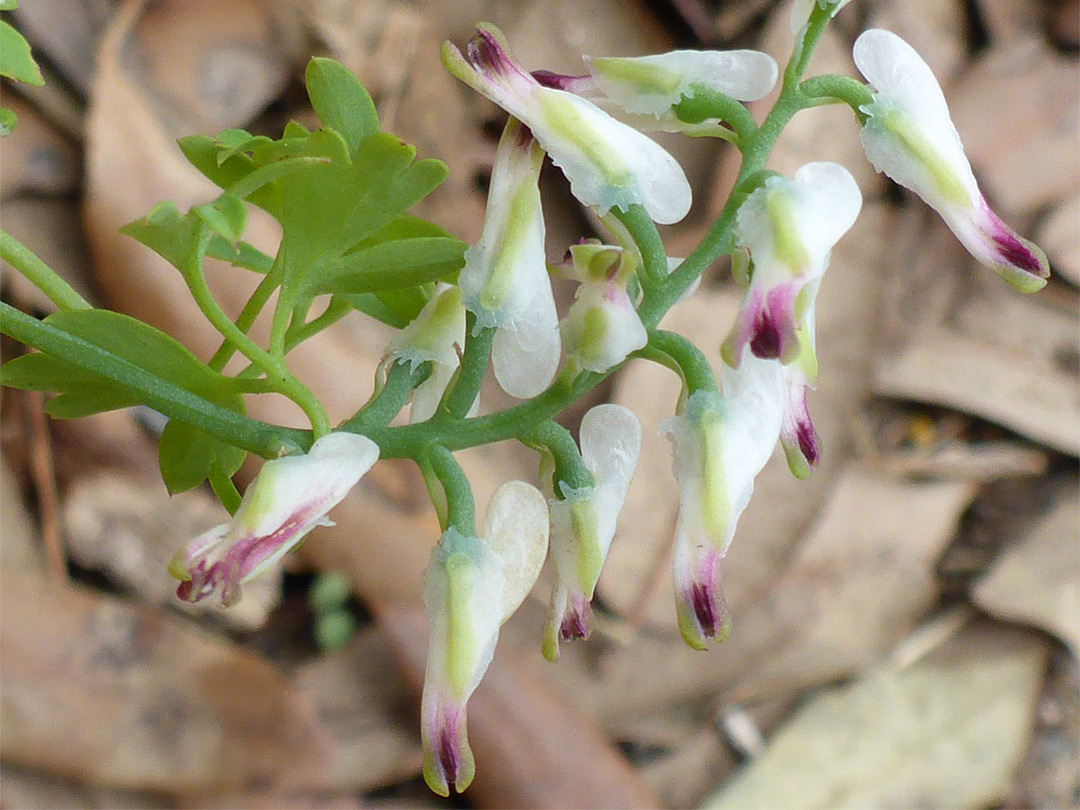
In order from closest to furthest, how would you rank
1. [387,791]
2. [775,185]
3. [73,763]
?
1. [775,185]
2. [73,763]
3. [387,791]

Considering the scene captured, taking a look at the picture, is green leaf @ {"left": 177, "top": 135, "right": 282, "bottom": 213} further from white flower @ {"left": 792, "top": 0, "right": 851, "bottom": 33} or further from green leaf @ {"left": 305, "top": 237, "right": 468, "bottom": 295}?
white flower @ {"left": 792, "top": 0, "right": 851, "bottom": 33}

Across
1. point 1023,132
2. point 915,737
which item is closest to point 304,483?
point 915,737

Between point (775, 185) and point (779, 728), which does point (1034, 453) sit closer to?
point (779, 728)

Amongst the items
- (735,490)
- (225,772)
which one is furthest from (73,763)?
(735,490)

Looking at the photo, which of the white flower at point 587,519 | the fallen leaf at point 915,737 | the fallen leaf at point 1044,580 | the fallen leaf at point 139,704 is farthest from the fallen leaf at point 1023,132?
the white flower at point 587,519

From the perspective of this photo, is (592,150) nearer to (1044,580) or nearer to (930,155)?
(930,155)

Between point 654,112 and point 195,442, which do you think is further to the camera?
point 195,442

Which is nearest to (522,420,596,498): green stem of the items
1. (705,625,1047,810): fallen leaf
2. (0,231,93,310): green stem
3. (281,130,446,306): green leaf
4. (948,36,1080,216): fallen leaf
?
(281,130,446,306): green leaf
